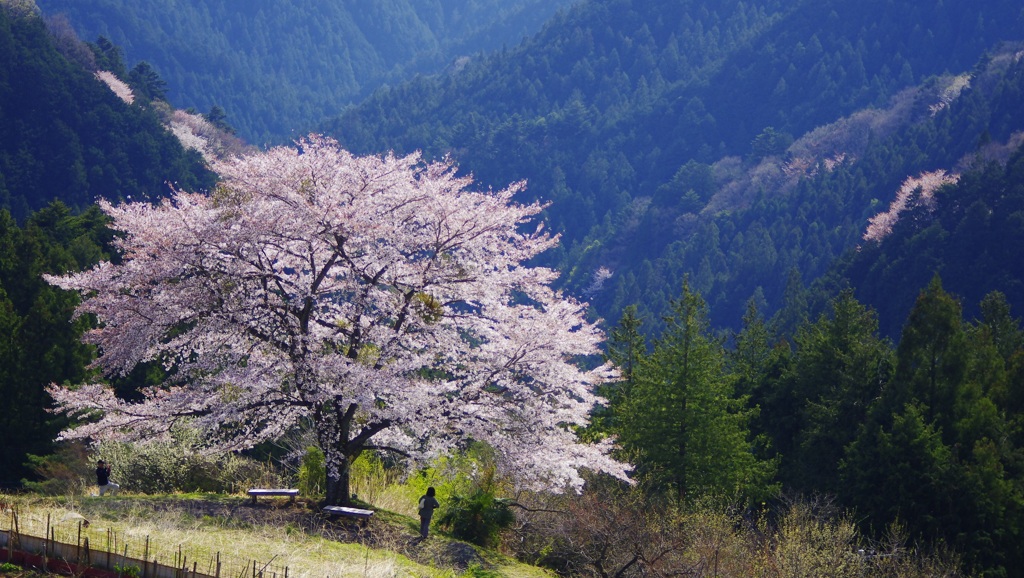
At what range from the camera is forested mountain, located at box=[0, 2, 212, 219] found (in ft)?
212

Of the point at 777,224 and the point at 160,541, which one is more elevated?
the point at 777,224

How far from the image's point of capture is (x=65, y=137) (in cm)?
6669

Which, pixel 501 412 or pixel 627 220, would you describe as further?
pixel 627 220

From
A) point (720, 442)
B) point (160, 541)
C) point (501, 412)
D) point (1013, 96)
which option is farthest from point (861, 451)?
point (1013, 96)

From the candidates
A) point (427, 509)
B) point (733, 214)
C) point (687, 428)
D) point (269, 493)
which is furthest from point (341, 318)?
point (733, 214)

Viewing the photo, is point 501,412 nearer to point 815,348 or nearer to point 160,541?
point 160,541

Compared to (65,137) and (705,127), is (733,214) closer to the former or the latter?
(705,127)

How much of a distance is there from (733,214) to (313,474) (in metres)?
117

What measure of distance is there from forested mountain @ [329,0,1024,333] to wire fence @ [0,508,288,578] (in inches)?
3666

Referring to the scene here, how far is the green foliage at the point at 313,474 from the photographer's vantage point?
16172 millimetres

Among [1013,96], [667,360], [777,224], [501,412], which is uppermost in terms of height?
[1013,96]

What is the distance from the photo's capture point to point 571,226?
494 ft

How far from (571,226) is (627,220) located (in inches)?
439

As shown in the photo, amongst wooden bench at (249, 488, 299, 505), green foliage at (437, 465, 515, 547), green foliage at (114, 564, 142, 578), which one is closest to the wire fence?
green foliage at (114, 564, 142, 578)
